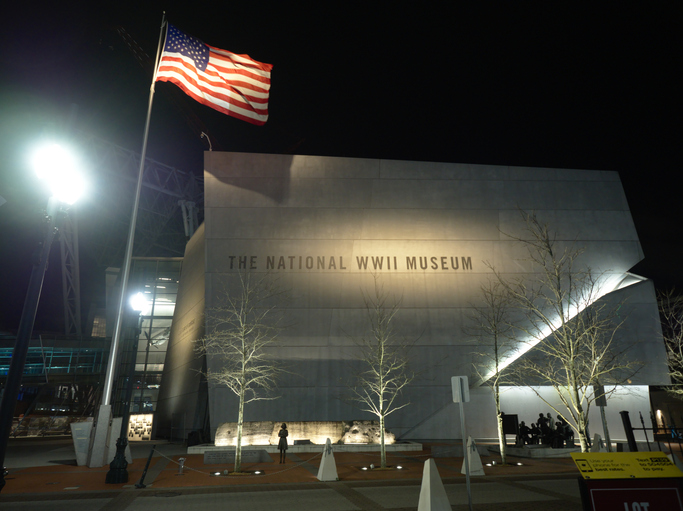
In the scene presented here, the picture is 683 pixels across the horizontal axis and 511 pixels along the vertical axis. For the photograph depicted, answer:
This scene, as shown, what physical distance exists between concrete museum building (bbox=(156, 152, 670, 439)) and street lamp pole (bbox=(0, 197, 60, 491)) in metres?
14.7

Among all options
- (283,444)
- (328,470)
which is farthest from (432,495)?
(283,444)

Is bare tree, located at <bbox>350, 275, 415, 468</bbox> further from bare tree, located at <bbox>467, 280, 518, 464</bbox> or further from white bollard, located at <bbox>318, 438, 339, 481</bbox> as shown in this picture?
white bollard, located at <bbox>318, 438, 339, 481</bbox>

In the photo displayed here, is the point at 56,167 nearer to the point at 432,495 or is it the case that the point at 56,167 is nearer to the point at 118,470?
the point at 432,495

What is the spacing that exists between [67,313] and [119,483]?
4430 cm

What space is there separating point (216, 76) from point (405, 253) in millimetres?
13377

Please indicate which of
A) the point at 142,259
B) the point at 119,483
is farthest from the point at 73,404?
the point at 119,483

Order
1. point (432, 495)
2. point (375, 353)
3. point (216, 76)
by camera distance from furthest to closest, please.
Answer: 1. point (375, 353)
2. point (216, 76)
3. point (432, 495)

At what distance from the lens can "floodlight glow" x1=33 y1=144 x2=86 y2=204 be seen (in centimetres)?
932

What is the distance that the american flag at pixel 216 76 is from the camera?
17734mm

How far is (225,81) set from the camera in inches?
768

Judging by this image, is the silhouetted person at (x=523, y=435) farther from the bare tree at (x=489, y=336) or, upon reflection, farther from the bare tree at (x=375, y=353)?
the bare tree at (x=375, y=353)

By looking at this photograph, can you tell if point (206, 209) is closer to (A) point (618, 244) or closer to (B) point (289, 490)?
(B) point (289, 490)

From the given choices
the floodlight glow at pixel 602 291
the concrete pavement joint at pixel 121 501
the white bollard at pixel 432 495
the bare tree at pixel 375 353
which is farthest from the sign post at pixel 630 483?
the floodlight glow at pixel 602 291

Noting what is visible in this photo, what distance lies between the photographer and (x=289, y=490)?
12422 millimetres
